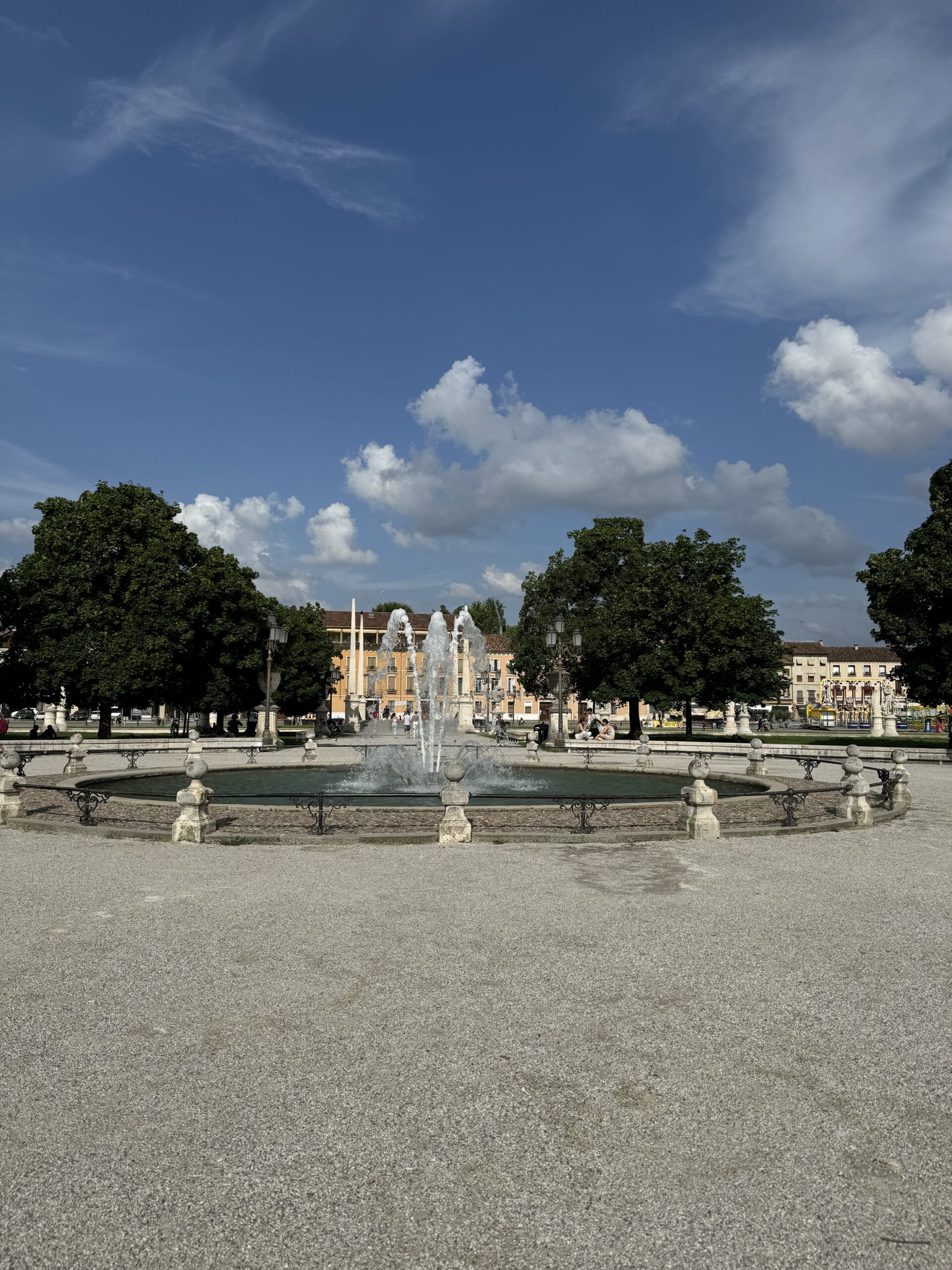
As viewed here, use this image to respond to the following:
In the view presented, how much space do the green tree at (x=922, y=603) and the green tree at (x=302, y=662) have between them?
3456 cm

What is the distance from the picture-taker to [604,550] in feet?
186

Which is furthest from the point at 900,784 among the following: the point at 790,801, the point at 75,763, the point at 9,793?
the point at 75,763

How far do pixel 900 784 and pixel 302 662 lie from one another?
154 feet

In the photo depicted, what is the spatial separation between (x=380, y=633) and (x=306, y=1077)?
366 ft

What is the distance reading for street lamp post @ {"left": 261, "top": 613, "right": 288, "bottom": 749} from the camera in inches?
1380

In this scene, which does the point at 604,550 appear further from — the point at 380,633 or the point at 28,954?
the point at 380,633

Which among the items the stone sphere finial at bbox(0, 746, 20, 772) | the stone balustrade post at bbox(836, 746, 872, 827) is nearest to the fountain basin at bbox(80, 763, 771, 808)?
the stone sphere finial at bbox(0, 746, 20, 772)

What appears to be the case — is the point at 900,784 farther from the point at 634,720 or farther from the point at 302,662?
the point at 302,662

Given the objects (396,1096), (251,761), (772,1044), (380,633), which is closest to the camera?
(396,1096)

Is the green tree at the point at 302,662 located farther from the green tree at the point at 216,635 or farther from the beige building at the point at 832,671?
the beige building at the point at 832,671

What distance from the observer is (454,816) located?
12.3 metres

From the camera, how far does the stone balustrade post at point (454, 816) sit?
40.2ft

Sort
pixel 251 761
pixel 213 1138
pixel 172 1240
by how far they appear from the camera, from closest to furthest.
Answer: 1. pixel 172 1240
2. pixel 213 1138
3. pixel 251 761

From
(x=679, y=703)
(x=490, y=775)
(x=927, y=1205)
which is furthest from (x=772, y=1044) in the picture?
(x=679, y=703)
